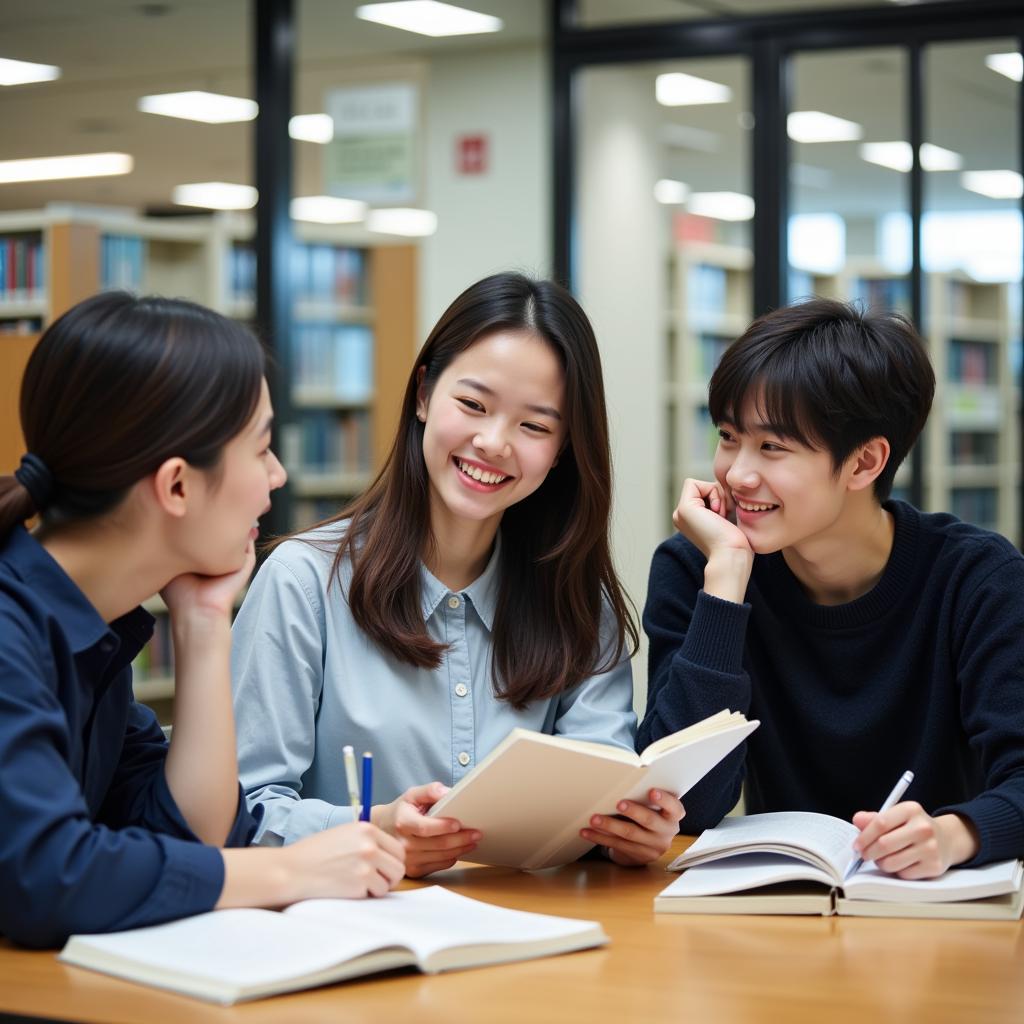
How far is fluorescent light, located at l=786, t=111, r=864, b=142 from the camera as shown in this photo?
823 centimetres

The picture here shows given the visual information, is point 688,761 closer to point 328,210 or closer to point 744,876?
point 744,876

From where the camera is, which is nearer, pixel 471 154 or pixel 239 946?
pixel 239 946

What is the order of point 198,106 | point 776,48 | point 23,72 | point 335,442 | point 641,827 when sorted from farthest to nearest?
point 198,106 < point 335,442 < point 23,72 < point 776,48 < point 641,827

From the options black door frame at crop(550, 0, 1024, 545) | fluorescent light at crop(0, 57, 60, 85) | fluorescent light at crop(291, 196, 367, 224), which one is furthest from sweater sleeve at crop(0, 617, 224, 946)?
fluorescent light at crop(291, 196, 367, 224)

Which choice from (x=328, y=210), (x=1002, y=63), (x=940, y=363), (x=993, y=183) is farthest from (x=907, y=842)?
(x=328, y=210)

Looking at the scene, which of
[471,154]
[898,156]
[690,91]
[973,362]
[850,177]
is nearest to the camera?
[471,154]

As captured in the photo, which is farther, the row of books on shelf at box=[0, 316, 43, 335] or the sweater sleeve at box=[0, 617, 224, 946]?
the row of books on shelf at box=[0, 316, 43, 335]

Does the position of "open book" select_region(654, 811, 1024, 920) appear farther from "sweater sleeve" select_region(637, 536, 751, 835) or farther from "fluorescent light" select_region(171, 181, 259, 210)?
"fluorescent light" select_region(171, 181, 259, 210)

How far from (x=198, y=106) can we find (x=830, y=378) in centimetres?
547

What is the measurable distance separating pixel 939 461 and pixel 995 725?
239 inches

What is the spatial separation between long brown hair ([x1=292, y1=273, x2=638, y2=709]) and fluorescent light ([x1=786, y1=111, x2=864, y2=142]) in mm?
6504

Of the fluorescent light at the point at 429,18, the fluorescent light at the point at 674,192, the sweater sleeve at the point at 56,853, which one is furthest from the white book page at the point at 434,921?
the fluorescent light at the point at 674,192

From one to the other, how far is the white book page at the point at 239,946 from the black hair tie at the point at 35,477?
38 centimetres

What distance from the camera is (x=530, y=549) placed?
1.97m
